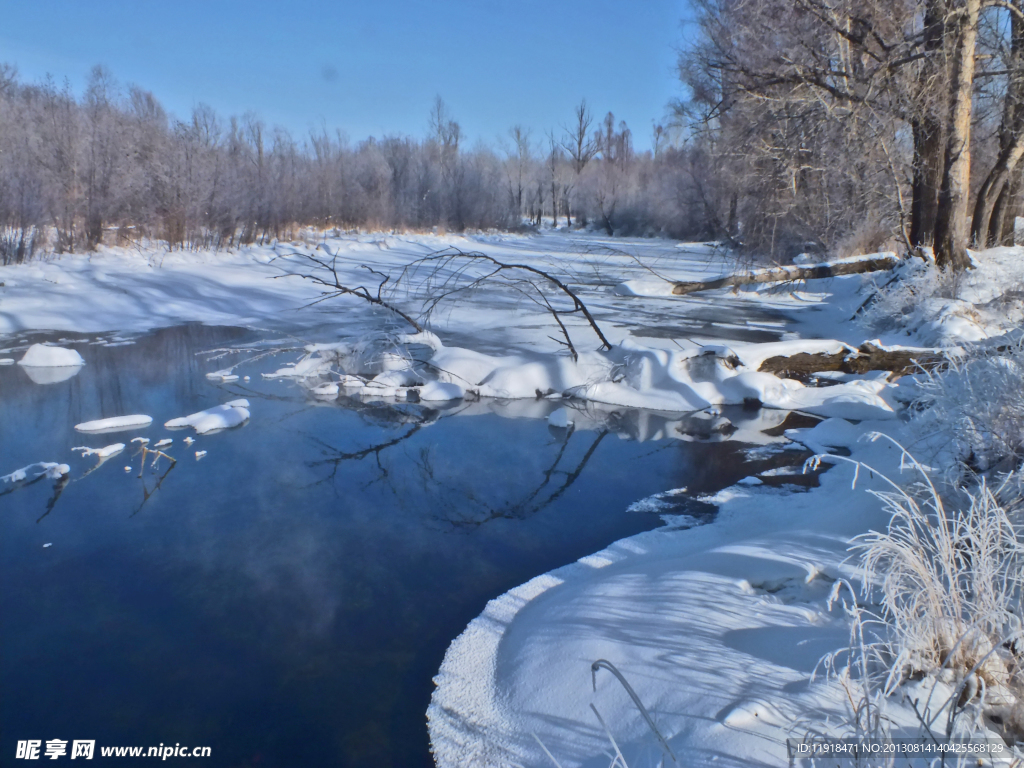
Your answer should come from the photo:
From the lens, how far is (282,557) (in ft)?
12.9

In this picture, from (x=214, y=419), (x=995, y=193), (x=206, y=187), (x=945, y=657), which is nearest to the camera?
(x=945, y=657)

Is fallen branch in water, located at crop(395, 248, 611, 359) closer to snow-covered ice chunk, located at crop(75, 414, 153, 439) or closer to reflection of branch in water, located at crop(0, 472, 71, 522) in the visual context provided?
snow-covered ice chunk, located at crop(75, 414, 153, 439)

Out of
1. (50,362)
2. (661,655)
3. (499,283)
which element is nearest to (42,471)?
(50,362)

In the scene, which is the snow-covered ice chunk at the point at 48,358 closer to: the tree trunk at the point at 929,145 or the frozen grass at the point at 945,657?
the frozen grass at the point at 945,657

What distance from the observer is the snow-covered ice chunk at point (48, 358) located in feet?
27.2

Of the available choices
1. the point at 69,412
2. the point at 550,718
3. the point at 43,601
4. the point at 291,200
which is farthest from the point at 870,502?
the point at 291,200

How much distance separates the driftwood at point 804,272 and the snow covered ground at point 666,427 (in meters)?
0.51

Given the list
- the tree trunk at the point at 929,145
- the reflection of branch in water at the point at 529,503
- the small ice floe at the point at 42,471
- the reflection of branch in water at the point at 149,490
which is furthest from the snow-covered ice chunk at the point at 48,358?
the tree trunk at the point at 929,145

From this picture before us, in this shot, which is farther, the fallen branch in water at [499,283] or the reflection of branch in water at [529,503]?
the fallen branch in water at [499,283]

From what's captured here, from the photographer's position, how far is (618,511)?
181 inches

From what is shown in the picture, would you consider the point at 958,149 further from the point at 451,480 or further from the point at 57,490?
the point at 57,490

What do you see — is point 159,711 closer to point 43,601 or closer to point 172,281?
point 43,601

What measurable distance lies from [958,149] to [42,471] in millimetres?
11887

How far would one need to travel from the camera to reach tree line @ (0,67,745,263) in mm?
19297
